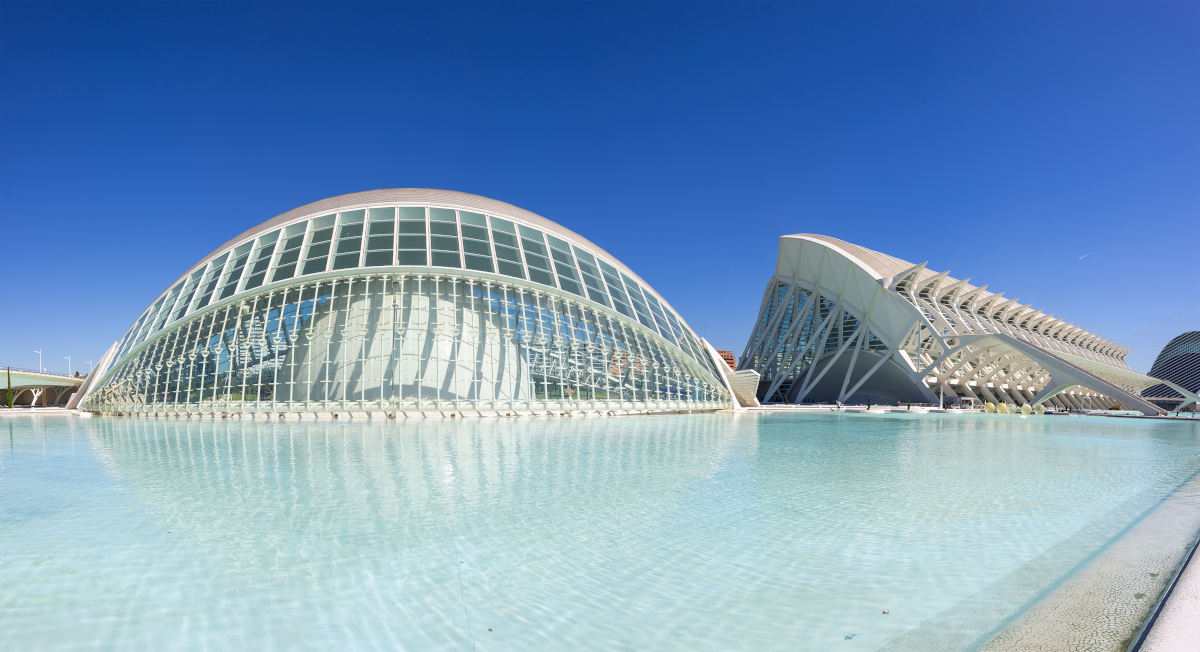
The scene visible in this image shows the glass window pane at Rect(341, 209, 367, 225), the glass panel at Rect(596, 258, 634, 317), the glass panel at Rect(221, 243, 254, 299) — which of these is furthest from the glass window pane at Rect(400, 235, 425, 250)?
the glass panel at Rect(596, 258, 634, 317)

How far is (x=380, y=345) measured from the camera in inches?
959

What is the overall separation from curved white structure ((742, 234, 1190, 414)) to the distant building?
21.4m

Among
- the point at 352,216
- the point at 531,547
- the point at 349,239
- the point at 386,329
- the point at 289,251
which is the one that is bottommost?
the point at 531,547

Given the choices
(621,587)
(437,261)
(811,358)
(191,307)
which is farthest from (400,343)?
(811,358)

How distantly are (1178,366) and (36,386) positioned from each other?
141m

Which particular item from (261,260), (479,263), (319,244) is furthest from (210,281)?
(479,263)

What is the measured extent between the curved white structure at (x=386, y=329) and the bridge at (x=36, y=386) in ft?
69.9

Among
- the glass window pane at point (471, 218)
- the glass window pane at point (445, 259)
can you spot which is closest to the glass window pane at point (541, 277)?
the glass window pane at point (445, 259)

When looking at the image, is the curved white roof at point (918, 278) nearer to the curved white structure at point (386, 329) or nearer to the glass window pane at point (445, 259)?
the curved white structure at point (386, 329)

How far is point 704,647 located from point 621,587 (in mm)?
1080

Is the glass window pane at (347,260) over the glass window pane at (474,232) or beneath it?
beneath

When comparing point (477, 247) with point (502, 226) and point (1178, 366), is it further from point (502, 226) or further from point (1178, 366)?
point (1178, 366)

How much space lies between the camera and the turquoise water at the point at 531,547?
3.88 metres

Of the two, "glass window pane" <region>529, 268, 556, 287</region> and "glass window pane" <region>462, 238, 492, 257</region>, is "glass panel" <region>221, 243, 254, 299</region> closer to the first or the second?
"glass window pane" <region>462, 238, 492, 257</region>
